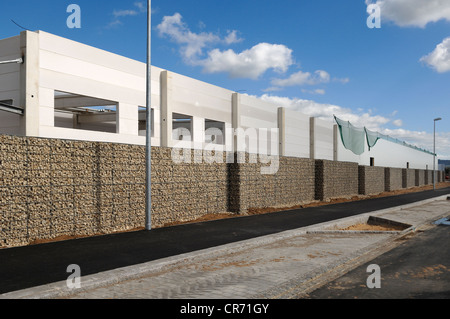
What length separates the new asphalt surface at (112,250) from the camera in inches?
258

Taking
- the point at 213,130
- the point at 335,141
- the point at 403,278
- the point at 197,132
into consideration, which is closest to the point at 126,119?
the point at 197,132

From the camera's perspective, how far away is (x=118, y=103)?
16.2m

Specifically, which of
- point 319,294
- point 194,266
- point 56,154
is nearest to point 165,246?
point 194,266

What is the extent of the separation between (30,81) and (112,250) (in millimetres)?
7224

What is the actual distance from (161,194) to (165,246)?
3778 mm

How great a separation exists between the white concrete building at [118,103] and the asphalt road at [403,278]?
35.7ft

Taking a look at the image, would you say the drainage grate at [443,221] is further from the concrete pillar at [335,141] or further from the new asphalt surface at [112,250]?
the concrete pillar at [335,141]

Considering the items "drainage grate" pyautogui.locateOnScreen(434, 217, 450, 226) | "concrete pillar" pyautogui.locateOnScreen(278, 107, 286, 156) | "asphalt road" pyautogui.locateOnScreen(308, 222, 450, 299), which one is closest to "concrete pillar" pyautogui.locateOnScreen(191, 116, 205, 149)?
"concrete pillar" pyautogui.locateOnScreen(278, 107, 286, 156)

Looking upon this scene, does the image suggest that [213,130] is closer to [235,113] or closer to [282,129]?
[282,129]

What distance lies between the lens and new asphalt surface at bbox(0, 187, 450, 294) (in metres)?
6.55

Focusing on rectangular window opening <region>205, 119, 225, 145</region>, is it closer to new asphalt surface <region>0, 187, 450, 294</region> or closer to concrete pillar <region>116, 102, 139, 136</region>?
concrete pillar <region>116, 102, 139, 136</region>

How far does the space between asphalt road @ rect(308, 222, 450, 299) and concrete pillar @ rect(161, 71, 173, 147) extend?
1131 cm

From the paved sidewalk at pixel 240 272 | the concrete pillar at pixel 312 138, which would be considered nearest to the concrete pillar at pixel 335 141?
the concrete pillar at pixel 312 138
